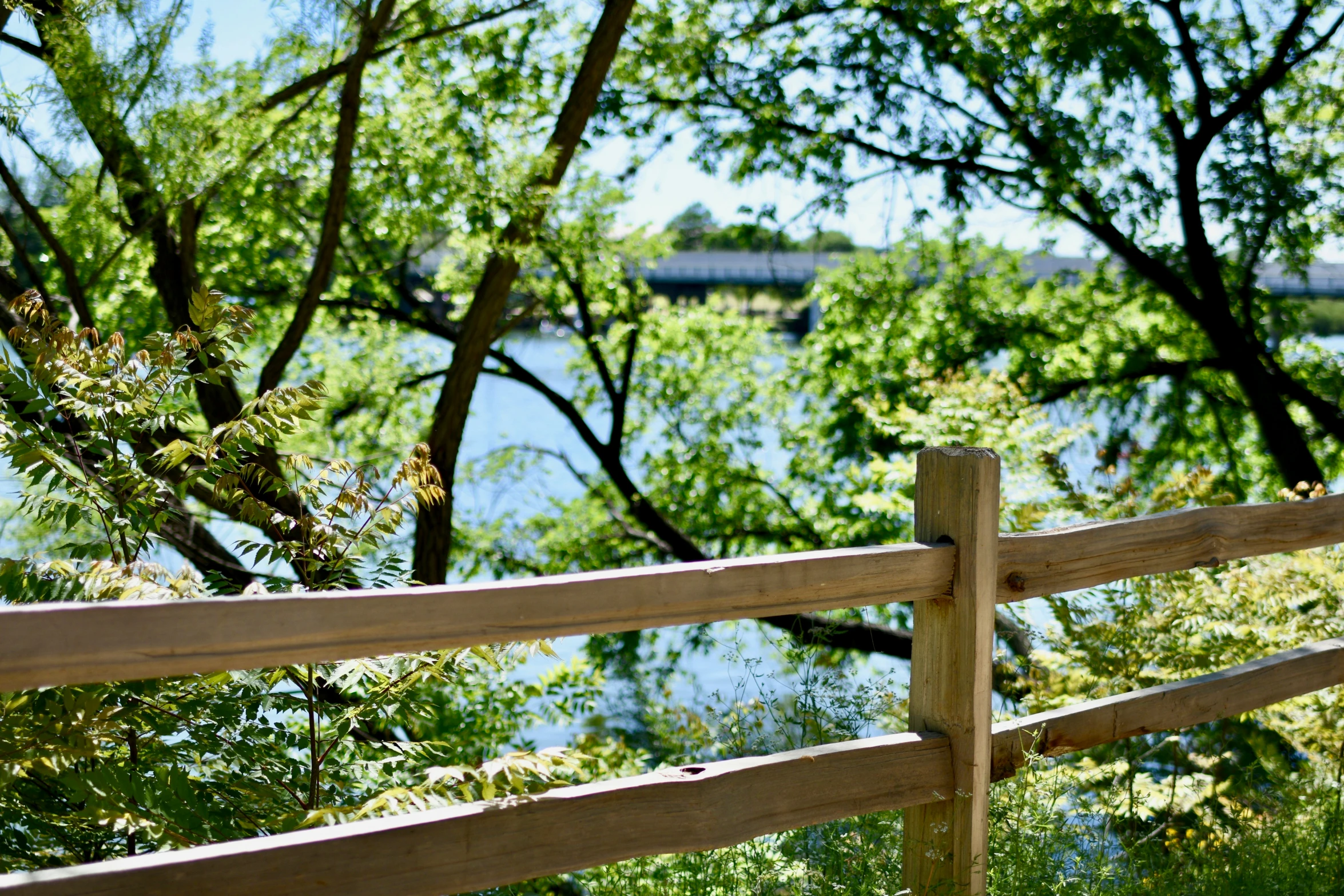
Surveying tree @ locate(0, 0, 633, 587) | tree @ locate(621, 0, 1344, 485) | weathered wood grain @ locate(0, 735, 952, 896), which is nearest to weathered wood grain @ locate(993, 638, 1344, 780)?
weathered wood grain @ locate(0, 735, 952, 896)

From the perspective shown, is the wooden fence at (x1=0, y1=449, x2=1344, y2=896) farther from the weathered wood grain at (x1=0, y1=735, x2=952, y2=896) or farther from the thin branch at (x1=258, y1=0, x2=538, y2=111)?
the thin branch at (x1=258, y1=0, x2=538, y2=111)

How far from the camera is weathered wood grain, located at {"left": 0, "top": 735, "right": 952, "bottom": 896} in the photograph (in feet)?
6.07

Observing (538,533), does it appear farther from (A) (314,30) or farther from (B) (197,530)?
(A) (314,30)

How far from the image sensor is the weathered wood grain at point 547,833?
72.9 inches

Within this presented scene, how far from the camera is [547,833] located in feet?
7.00

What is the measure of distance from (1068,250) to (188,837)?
11.1 m

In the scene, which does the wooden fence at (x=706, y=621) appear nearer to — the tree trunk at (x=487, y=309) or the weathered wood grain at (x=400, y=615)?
the weathered wood grain at (x=400, y=615)

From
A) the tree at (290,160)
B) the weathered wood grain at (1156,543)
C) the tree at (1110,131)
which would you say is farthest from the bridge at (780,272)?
the weathered wood grain at (1156,543)

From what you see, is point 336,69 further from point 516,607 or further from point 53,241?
point 516,607

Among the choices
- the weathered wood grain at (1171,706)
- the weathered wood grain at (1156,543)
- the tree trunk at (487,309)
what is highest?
the tree trunk at (487,309)

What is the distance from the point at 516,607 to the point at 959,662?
1.15 meters

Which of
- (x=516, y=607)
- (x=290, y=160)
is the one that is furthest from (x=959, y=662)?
(x=290, y=160)

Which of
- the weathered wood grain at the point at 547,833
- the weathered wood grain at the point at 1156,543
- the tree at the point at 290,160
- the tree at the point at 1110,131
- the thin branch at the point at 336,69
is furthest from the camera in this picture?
the tree at the point at 1110,131

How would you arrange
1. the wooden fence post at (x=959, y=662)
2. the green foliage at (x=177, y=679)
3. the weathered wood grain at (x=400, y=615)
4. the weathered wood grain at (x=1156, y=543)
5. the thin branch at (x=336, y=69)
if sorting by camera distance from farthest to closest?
the thin branch at (x=336, y=69) < the weathered wood grain at (x=1156, y=543) < the wooden fence post at (x=959, y=662) < the green foliage at (x=177, y=679) < the weathered wood grain at (x=400, y=615)
